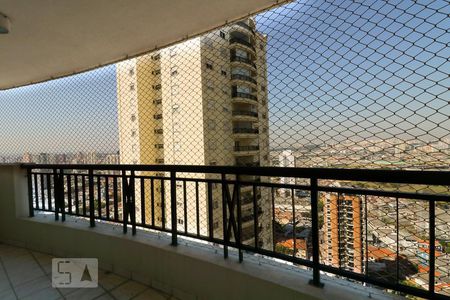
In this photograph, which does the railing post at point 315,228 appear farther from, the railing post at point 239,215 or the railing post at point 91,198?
the railing post at point 91,198

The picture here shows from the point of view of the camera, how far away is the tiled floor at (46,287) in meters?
1.91

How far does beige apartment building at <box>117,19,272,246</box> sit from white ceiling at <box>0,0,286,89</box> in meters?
0.22

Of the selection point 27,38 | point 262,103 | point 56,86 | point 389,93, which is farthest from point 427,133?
point 56,86

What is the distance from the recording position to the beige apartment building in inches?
91.9

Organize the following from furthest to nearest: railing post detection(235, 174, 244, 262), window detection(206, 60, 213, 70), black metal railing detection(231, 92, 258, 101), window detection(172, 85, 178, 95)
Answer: window detection(172, 85, 178, 95) → black metal railing detection(231, 92, 258, 101) → window detection(206, 60, 213, 70) → railing post detection(235, 174, 244, 262)

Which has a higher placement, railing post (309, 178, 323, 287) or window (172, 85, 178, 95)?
window (172, 85, 178, 95)

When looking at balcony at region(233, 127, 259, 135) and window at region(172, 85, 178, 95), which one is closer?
balcony at region(233, 127, 259, 135)

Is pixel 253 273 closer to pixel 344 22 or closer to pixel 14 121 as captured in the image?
pixel 344 22

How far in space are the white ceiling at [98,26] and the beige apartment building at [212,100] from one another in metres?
0.22

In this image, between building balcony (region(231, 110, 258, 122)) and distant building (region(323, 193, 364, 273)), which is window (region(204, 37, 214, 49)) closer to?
building balcony (region(231, 110, 258, 122))

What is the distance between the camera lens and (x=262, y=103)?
7.33ft

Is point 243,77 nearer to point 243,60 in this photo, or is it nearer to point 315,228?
point 243,60

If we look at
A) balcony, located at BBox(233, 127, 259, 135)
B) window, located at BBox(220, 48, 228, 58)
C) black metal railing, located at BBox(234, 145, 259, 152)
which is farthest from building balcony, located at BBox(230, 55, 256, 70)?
black metal railing, located at BBox(234, 145, 259, 152)

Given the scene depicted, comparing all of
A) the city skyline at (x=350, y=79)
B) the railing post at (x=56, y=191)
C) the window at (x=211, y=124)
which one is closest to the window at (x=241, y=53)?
the city skyline at (x=350, y=79)
